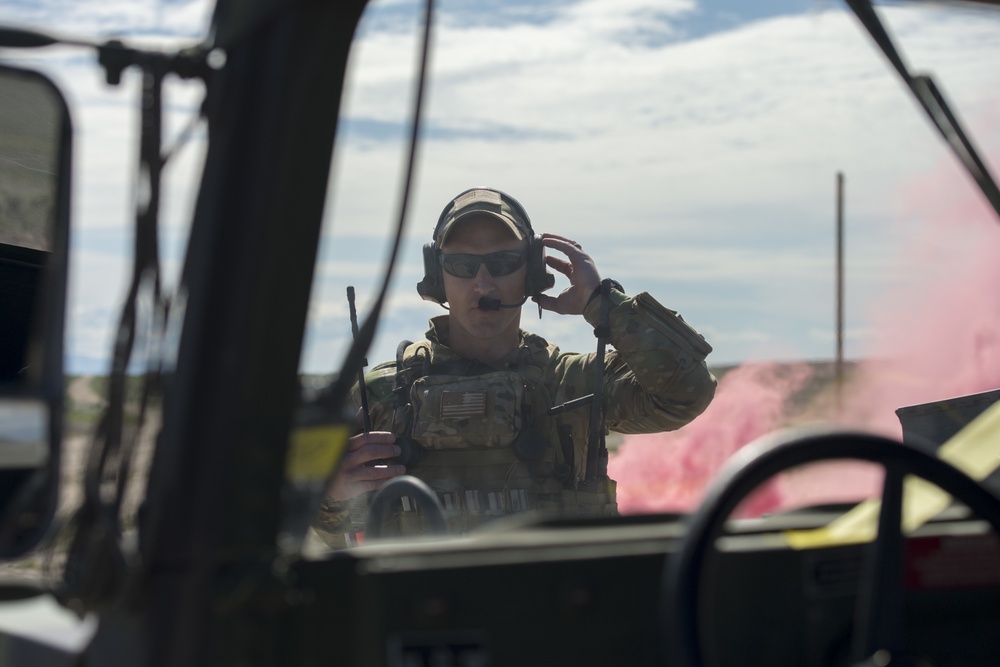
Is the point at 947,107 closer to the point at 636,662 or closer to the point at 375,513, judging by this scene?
the point at 636,662

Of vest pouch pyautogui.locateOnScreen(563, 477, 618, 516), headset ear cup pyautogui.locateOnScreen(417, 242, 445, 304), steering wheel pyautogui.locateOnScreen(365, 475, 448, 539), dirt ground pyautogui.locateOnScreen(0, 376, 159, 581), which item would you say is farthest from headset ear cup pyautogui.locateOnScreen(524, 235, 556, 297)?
dirt ground pyautogui.locateOnScreen(0, 376, 159, 581)

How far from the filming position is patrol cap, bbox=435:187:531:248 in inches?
171

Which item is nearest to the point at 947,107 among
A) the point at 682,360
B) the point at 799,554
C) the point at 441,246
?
the point at 799,554

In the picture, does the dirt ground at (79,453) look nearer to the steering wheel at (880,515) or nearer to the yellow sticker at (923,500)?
the steering wheel at (880,515)

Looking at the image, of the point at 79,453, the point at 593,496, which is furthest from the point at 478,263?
the point at 79,453

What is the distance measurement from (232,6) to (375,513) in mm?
897

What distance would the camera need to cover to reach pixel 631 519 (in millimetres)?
1722

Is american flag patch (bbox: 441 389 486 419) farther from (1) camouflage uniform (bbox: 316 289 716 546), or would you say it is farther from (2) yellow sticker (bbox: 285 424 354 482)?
(2) yellow sticker (bbox: 285 424 354 482)

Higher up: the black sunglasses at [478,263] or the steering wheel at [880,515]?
the black sunglasses at [478,263]

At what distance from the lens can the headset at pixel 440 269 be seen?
4.11 metres

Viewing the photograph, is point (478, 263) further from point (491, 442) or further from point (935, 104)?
point (935, 104)

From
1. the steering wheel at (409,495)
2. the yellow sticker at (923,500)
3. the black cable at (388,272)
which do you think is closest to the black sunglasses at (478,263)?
the steering wheel at (409,495)

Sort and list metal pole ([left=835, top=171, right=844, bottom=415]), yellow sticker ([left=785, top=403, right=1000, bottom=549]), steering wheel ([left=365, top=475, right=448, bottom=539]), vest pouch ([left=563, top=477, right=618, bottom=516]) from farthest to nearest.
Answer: vest pouch ([left=563, top=477, right=618, bottom=516]) < metal pole ([left=835, top=171, right=844, bottom=415]) < steering wheel ([left=365, top=475, right=448, bottom=539]) < yellow sticker ([left=785, top=403, right=1000, bottom=549])

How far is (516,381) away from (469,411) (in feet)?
0.73
